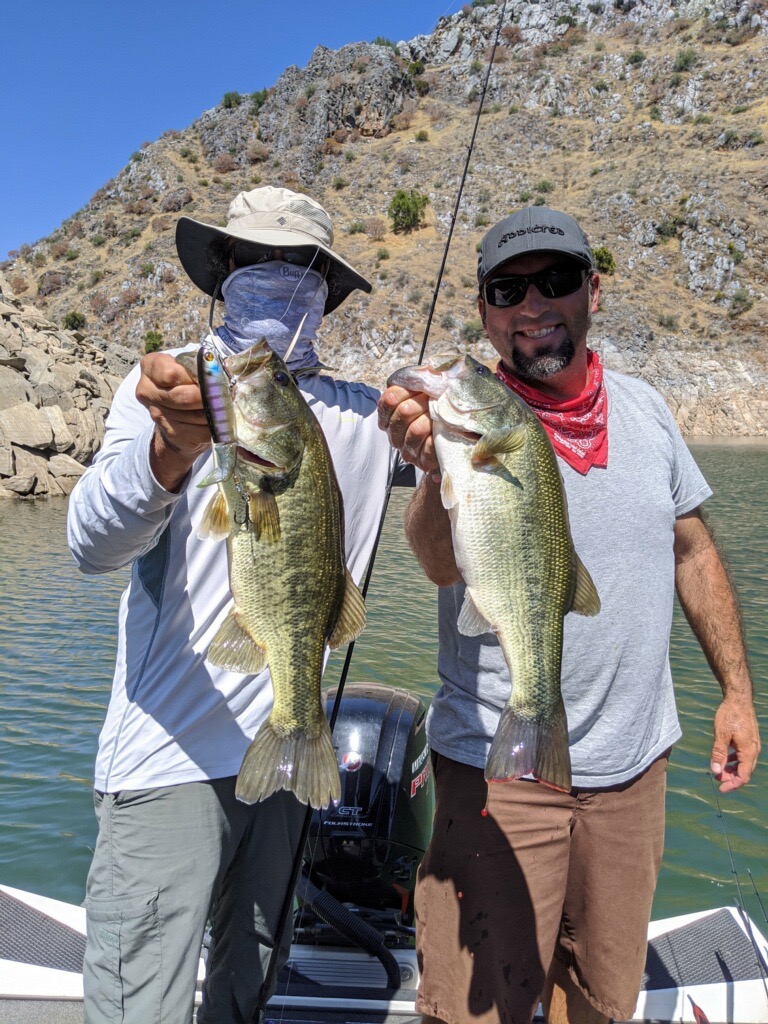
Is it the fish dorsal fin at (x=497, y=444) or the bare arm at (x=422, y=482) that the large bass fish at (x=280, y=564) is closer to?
the bare arm at (x=422, y=482)

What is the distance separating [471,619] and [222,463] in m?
0.92

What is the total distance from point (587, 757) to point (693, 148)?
87.3m

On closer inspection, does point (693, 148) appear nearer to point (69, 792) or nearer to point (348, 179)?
point (348, 179)

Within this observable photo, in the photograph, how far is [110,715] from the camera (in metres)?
2.76

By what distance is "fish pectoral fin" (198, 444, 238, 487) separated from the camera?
2.03 m

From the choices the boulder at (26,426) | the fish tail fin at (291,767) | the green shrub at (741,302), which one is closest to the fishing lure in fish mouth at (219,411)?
the fish tail fin at (291,767)

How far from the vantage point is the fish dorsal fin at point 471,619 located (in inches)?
95.0

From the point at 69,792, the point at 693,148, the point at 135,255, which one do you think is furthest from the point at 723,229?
the point at 69,792

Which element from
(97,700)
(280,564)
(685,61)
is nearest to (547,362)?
(280,564)

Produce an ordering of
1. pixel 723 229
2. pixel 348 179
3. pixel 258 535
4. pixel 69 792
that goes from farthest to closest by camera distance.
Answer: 1. pixel 348 179
2. pixel 723 229
3. pixel 69 792
4. pixel 258 535

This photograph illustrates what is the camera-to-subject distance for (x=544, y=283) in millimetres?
3092

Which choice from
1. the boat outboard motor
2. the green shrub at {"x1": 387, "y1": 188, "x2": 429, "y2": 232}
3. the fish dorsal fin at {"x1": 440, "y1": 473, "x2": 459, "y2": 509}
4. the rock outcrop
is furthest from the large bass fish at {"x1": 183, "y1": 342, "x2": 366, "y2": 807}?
the green shrub at {"x1": 387, "y1": 188, "x2": 429, "y2": 232}

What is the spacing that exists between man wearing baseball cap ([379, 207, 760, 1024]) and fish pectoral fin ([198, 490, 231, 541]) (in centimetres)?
60

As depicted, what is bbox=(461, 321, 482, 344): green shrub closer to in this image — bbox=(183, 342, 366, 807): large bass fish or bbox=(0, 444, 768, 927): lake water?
bbox=(0, 444, 768, 927): lake water
